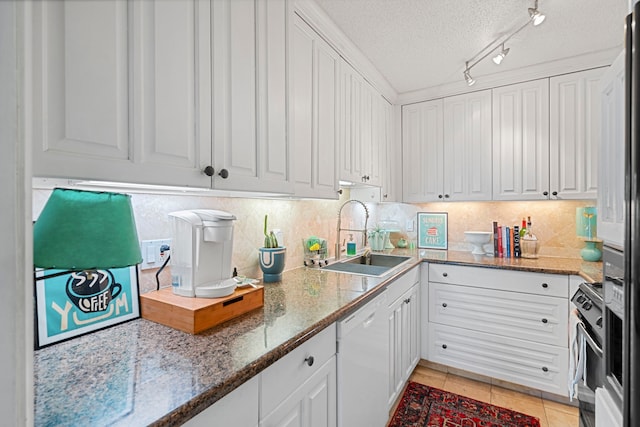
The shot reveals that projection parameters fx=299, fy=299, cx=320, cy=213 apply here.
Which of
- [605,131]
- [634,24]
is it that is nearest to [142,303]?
[634,24]

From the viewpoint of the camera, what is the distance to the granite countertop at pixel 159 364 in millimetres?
638

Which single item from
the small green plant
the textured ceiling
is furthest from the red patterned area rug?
the textured ceiling

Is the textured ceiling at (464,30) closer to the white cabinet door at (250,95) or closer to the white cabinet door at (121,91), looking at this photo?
the white cabinet door at (250,95)

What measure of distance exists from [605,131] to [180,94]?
1.45 m

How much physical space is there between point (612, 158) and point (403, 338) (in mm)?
1675

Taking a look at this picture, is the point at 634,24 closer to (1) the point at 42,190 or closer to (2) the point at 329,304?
(2) the point at 329,304

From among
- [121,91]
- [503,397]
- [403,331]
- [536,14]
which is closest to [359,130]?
[536,14]

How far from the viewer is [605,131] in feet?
3.46

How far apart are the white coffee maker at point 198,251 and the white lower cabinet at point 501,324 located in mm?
1983

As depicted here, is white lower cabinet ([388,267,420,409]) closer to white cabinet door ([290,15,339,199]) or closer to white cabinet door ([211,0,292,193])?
white cabinet door ([290,15,339,199])

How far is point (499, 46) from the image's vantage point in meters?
2.10

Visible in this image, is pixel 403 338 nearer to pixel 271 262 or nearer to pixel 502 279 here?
pixel 502 279

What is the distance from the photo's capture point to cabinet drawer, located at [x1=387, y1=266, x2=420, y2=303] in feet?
6.29

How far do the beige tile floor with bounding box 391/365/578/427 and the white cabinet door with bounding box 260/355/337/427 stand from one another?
3.60 feet
